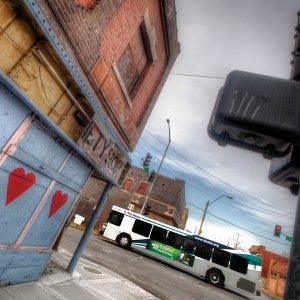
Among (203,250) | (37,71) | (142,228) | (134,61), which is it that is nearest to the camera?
(37,71)

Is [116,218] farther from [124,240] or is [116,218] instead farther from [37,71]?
[37,71]

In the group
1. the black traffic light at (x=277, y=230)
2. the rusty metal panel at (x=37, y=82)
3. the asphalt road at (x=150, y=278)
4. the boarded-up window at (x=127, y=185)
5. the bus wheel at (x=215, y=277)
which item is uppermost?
the boarded-up window at (x=127, y=185)

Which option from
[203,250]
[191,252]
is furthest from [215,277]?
[191,252]

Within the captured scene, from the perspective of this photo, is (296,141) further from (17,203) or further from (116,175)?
(116,175)

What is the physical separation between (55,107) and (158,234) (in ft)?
56.7

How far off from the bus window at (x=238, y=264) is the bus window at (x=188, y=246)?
9.09 feet

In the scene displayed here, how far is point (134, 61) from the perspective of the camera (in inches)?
284

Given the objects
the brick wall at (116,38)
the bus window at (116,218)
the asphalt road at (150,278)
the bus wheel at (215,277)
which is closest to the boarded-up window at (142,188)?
the bus window at (116,218)

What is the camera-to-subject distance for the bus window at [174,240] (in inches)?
766

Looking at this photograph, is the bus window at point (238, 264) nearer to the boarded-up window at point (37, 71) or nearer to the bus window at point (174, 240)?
the bus window at point (174, 240)

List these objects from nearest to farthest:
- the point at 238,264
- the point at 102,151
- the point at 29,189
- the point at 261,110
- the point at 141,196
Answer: the point at 261,110 → the point at 29,189 → the point at 102,151 → the point at 238,264 → the point at 141,196

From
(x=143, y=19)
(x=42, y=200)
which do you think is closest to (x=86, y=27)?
(x=143, y=19)

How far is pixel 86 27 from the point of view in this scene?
15.8 ft

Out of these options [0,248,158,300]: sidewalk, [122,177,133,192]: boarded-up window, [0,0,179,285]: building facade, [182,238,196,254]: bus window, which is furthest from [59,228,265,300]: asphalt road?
[122,177,133,192]: boarded-up window
